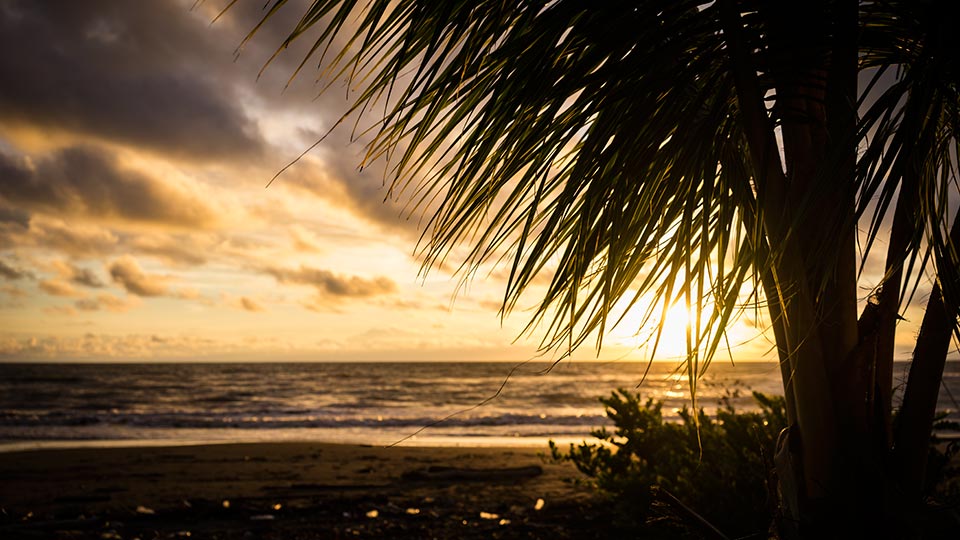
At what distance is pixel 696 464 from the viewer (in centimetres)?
418

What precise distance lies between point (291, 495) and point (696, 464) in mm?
5726

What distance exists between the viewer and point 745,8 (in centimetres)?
159

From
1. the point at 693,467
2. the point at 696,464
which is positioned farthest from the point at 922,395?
the point at 693,467

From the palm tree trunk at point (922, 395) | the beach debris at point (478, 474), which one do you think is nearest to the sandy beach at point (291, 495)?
the beach debris at point (478, 474)

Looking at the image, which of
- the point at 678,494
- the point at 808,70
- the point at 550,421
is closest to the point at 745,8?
the point at 808,70

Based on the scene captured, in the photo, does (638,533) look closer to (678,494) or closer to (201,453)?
(678,494)

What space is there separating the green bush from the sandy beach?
0.70 metres

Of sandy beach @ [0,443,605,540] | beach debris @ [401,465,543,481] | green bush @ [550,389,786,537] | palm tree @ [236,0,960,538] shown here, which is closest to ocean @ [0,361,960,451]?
beach debris @ [401,465,543,481]

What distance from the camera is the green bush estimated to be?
12.9ft

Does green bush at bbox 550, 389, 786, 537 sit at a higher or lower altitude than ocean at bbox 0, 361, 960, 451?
higher

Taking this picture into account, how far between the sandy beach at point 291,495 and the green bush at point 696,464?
70 cm

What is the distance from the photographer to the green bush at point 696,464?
12.9ft

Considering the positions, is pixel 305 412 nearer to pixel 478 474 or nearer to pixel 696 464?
pixel 478 474

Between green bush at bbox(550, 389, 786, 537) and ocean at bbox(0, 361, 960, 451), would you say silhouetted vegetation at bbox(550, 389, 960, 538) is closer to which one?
green bush at bbox(550, 389, 786, 537)
